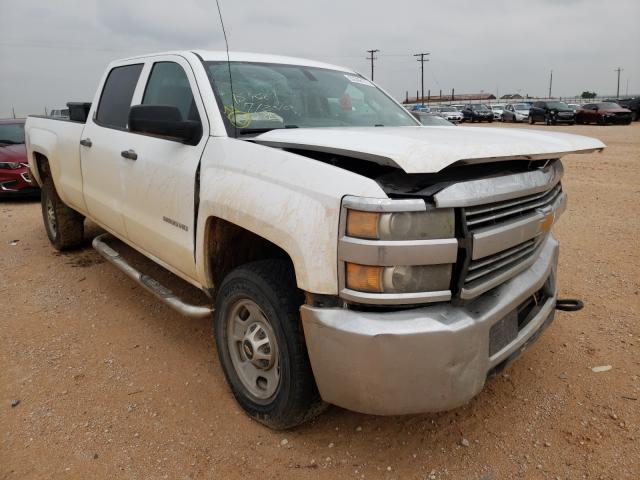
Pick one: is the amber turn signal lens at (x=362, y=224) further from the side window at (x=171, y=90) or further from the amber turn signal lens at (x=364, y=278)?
the side window at (x=171, y=90)

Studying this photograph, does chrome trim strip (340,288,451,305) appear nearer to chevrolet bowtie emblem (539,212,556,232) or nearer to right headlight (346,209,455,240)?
right headlight (346,209,455,240)

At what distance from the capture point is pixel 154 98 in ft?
11.2

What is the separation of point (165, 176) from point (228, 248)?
2.06ft

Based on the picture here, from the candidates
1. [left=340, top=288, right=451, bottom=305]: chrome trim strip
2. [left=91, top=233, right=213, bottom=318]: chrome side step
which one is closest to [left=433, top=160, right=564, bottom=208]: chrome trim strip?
[left=340, top=288, right=451, bottom=305]: chrome trim strip

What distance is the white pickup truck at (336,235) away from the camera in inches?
73.7

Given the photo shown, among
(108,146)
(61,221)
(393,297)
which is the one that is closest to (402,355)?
(393,297)

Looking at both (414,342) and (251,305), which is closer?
(414,342)

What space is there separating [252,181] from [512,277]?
1297mm

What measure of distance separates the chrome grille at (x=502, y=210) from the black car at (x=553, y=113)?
29.5 m

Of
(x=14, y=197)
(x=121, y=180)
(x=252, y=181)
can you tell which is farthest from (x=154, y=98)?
(x=14, y=197)

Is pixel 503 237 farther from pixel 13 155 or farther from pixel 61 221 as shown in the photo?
pixel 13 155

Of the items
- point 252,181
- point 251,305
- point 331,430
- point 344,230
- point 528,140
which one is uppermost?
point 528,140

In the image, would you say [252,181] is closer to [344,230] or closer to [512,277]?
[344,230]

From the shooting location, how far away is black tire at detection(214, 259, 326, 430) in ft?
7.14
